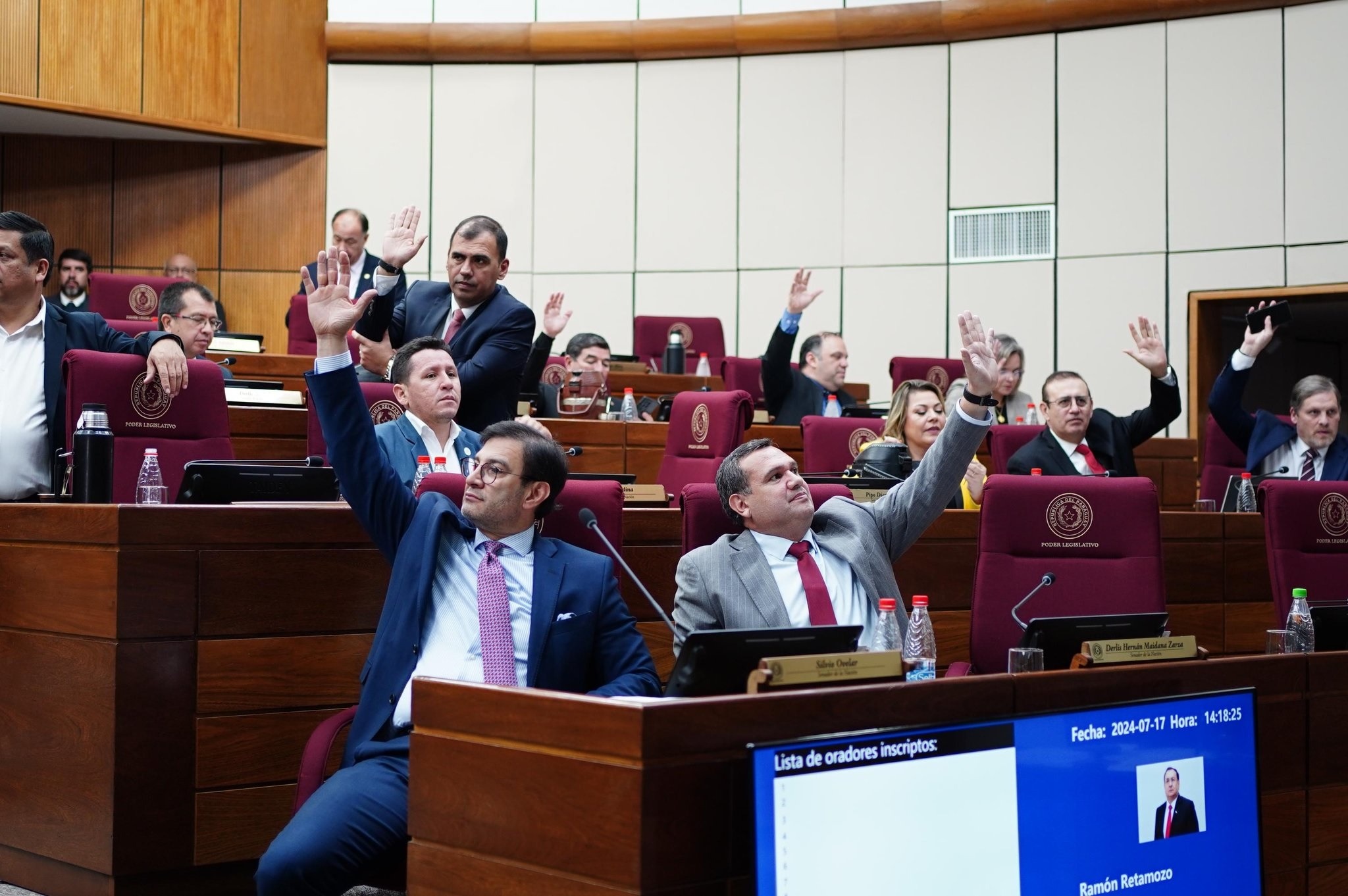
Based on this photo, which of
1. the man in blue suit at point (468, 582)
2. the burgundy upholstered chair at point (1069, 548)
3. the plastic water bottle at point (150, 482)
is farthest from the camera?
the burgundy upholstered chair at point (1069, 548)

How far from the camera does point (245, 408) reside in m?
5.17

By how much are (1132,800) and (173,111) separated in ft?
27.8

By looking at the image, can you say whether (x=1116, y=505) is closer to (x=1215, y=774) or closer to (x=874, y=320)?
(x=1215, y=774)

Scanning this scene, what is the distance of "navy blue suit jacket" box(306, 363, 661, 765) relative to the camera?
8.59 ft

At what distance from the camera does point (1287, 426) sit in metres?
5.43

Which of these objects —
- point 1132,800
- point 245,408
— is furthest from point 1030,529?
point 245,408

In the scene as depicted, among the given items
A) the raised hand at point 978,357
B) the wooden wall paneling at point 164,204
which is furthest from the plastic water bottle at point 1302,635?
the wooden wall paneling at point 164,204

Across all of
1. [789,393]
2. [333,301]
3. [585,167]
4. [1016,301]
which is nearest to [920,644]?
[333,301]

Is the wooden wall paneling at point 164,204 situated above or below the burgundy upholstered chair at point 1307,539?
above

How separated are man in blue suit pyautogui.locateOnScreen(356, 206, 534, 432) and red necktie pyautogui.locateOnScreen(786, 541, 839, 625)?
111 cm

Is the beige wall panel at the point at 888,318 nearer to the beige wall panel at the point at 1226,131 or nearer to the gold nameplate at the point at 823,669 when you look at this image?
the beige wall panel at the point at 1226,131

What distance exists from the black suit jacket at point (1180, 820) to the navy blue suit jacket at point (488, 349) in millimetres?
2151

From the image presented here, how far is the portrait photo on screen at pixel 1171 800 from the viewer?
7.17 ft

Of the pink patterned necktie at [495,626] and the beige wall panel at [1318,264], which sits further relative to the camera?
the beige wall panel at [1318,264]
